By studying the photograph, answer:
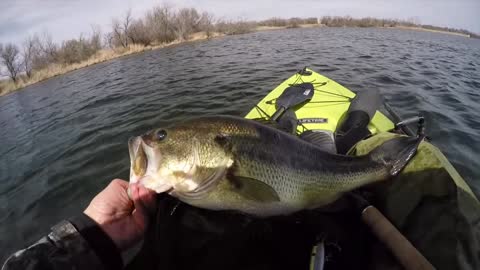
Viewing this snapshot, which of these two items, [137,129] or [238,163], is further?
[137,129]

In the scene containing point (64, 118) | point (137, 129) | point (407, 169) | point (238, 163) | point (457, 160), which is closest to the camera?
point (238, 163)

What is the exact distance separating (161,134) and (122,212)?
3.12 feet

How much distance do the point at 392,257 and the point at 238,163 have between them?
126 cm

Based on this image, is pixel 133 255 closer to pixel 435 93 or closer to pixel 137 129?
pixel 137 129

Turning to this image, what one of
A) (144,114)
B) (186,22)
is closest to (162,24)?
(186,22)

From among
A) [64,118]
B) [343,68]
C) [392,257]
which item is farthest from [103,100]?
[392,257]

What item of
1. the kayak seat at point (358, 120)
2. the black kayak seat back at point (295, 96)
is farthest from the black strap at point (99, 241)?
the black kayak seat back at point (295, 96)

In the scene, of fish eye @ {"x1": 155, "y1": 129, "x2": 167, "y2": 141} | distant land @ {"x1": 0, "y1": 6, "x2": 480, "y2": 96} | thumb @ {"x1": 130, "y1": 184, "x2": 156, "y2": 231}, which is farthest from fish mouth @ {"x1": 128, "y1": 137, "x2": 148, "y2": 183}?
distant land @ {"x1": 0, "y1": 6, "x2": 480, "y2": 96}

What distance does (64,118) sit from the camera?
11.9m

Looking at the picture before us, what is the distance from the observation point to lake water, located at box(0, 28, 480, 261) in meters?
5.63

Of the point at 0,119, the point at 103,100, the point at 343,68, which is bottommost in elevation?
the point at 0,119

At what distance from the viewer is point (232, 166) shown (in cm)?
187

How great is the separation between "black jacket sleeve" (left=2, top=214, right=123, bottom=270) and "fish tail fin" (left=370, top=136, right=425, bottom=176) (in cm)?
227

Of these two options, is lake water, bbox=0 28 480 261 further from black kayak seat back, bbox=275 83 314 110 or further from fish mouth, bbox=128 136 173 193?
fish mouth, bbox=128 136 173 193
